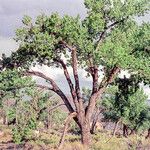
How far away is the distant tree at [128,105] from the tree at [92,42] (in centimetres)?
519

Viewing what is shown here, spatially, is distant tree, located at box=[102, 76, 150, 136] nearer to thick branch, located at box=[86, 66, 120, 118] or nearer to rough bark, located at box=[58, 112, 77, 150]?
thick branch, located at box=[86, 66, 120, 118]

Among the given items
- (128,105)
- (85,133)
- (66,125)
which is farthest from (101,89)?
(128,105)

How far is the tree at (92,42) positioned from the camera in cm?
3434

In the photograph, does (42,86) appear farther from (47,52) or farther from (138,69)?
(138,69)

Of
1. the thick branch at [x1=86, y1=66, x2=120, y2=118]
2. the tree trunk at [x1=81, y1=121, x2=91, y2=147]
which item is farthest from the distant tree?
the tree trunk at [x1=81, y1=121, x2=91, y2=147]

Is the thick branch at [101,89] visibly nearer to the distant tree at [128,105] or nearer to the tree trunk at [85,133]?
the tree trunk at [85,133]

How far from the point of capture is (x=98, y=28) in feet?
115

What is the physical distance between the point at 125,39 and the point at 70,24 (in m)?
4.43

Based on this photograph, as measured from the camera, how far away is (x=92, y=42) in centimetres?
3553

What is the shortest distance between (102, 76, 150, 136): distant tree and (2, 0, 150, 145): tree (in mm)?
5194

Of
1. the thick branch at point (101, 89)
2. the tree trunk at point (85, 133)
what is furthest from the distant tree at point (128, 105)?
the tree trunk at point (85, 133)

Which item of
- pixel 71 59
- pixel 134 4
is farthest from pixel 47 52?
pixel 134 4

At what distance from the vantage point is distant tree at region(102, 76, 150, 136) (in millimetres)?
43000

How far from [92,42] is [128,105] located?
29.5m
